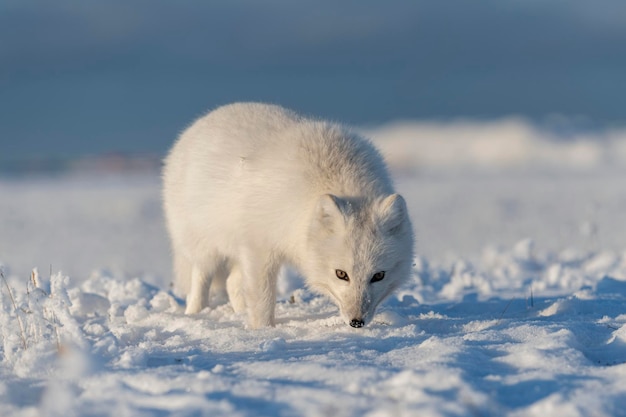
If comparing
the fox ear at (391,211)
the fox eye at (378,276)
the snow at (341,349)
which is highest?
the fox ear at (391,211)

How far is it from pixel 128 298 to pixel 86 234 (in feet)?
32.7

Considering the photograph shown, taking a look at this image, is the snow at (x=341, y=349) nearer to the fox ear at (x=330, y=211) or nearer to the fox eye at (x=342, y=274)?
the fox eye at (x=342, y=274)

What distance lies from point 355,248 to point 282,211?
0.62 metres

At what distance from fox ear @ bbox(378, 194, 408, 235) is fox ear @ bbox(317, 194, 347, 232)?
22cm

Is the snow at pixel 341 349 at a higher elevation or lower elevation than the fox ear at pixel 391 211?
lower

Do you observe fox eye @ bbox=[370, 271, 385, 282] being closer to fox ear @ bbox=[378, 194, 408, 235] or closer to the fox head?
the fox head

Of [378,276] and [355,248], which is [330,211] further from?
[378,276]

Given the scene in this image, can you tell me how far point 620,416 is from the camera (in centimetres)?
304

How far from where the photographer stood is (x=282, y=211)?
4793mm

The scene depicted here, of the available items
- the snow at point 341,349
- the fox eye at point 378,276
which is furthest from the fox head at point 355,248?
the snow at point 341,349

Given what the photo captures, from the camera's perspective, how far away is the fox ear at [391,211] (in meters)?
4.43

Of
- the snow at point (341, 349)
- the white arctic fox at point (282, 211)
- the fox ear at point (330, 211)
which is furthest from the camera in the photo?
the white arctic fox at point (282, 211)

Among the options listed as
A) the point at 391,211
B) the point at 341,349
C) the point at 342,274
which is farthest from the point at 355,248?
the point at 341,349

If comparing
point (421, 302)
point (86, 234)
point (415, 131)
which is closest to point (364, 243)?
point (421, 302)
